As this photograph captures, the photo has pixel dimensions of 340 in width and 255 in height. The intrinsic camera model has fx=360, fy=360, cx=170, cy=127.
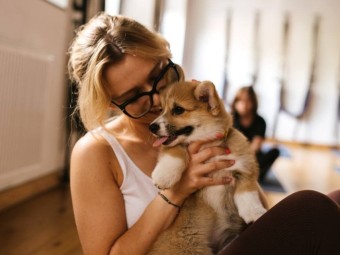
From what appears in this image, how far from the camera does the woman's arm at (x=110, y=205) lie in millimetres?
1108

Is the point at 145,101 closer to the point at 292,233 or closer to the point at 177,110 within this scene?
the point at 177,110

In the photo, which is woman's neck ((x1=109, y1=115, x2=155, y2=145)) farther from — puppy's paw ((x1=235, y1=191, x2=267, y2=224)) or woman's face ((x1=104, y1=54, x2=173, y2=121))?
puppy's paw ((x1=235, y1=191, x2=267, y2=224))

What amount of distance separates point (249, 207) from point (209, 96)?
0.40 m

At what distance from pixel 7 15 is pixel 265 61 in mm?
6889

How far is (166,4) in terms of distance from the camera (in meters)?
6.88

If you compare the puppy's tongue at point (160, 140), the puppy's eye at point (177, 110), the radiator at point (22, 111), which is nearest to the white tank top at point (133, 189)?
the puppy's tongue at point (160, 140)

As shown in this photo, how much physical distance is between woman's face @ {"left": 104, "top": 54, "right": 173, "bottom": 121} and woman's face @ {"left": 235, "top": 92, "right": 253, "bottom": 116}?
2.63 m

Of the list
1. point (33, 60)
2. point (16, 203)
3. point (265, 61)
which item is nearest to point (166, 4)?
point (265, 61)

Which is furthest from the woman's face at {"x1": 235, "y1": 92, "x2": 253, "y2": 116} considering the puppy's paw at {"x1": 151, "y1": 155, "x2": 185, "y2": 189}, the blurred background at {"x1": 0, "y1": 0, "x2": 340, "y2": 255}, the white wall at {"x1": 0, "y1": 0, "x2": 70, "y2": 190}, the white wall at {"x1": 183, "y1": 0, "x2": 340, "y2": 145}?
the white wall at {"x1": 183, "y1": 0, "x2": 340, "y2": 145}

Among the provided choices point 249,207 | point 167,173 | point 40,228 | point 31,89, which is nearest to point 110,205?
point 167,173

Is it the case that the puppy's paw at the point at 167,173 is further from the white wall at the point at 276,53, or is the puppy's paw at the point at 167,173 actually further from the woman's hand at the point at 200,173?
the white wall at the point at 276,53

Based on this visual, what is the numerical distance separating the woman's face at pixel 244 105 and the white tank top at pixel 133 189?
276 centimetres

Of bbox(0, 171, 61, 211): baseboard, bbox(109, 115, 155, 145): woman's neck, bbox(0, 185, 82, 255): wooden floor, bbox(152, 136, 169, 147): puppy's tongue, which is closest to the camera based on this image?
bbox(152, 136, 169, 147): puppy's tongue

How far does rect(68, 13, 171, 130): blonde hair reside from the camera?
1.22 m
